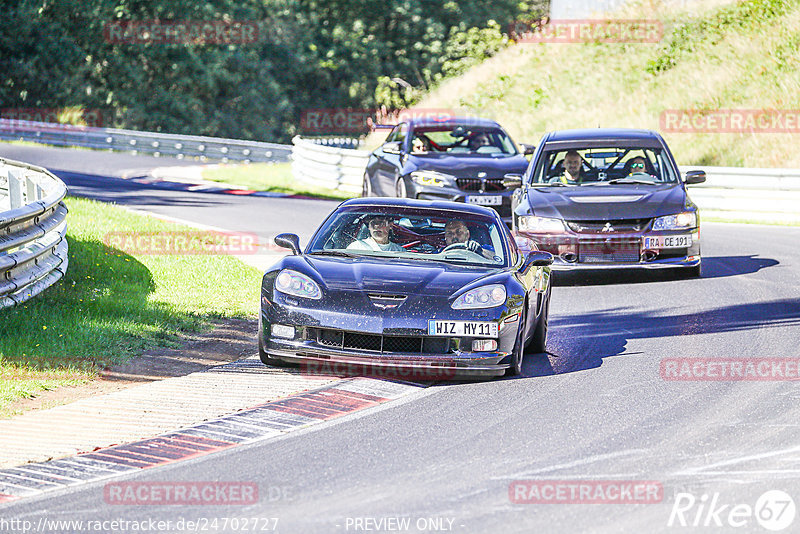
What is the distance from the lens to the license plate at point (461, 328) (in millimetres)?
8797

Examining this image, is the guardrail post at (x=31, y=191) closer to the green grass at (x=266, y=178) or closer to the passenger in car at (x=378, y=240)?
the passenger in car at (x=378, y=240)

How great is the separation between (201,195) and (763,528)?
2082 cm

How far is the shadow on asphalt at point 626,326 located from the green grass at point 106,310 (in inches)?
121

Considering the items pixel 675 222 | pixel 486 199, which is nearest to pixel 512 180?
pixel 675 222

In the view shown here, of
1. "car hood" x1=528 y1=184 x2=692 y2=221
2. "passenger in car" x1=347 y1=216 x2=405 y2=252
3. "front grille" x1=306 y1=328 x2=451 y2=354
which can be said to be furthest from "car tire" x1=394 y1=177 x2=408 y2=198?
"front grille" x1=306 y1=328 x2=451 y2=354

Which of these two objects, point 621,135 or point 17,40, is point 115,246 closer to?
point 621,135

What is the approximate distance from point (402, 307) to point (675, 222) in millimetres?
6031

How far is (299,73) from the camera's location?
61.5 meters

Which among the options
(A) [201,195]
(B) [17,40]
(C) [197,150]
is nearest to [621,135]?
(A) [201,195]

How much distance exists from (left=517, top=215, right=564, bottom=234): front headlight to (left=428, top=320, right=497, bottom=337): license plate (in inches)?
202

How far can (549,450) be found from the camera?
705 cm

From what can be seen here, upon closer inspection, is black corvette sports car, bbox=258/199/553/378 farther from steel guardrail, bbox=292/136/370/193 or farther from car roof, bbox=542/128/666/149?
steel guardrail, bbox=292/136/370/193

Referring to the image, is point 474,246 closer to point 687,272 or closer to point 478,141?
point 687,272
